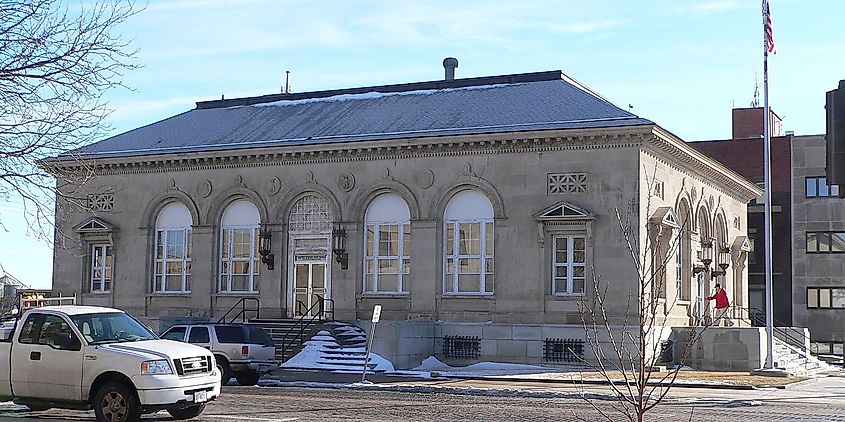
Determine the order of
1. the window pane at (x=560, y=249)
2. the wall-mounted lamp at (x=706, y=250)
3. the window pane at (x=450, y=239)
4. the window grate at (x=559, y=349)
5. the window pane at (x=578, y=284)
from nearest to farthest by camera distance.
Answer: the window grate at (x=559, y=349)
the window pane at (x=578, y=284)
the window pane at (x=560, y=249)
the window pane at (x=450, y=239)
the wall-mounted lamp at (x=706, y=250)

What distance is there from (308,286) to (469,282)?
676cm

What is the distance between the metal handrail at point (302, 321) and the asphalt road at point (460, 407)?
31.1ft

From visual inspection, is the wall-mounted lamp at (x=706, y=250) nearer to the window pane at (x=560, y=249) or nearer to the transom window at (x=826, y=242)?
the window pane at (x=560, y=249)

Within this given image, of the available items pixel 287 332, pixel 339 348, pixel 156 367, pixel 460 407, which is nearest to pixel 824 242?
pixel 339 348

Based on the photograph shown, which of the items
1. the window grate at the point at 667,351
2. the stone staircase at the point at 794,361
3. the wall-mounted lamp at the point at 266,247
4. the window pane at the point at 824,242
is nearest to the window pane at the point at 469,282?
Answer: the window grate at the point at 667,351

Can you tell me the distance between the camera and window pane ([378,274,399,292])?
39156 millimetres

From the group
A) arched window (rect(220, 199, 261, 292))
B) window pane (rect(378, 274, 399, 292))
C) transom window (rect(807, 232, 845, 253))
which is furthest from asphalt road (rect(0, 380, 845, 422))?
transom window (rect(807, 232, 845, 253))

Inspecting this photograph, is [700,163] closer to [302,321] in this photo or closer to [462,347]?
[462,347]

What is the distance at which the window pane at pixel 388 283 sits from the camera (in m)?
39.2

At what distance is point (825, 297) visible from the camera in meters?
57.7

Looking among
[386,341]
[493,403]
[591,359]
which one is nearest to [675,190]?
[591,359]

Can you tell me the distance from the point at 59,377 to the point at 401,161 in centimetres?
2217

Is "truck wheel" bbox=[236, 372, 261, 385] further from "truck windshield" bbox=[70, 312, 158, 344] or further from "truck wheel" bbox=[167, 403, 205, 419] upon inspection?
"truck wheel" bbox=[167, 403, 205, 419]

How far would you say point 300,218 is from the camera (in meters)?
41.0
